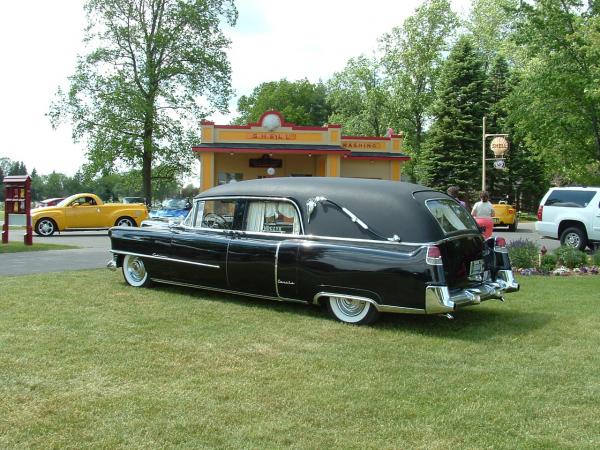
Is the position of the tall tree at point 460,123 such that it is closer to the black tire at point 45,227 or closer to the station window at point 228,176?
the station window at point 228,176

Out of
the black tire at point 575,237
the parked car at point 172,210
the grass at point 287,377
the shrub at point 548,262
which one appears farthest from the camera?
the parked car at point 172,210

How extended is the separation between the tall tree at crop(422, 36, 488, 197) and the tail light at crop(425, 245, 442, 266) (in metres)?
35.2

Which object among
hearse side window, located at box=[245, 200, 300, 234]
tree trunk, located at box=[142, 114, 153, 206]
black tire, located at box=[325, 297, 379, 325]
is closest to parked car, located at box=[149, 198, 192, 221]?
tree trunk, located at box=[142, 114, 153, 206]

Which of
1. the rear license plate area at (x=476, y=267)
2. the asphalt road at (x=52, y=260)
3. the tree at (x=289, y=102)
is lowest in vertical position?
the asphalt road at (x=52, y=260)

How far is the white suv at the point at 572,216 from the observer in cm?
1625

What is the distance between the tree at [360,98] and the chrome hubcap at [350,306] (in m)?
47.3

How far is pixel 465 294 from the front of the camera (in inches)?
263

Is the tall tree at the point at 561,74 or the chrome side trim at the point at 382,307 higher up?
the tall tree at the point at 561,74

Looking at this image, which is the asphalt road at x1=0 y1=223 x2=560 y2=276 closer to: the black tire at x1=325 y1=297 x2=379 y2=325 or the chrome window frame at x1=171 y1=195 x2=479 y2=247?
the chrome window frame at x1=171 y1=195 x2=479 y2=247

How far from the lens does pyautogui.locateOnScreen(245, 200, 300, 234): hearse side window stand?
7598 mm

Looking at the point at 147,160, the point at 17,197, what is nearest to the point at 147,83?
the point at 147,160

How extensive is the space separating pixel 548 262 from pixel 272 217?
21.5ft

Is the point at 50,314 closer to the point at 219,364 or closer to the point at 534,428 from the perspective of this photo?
the point at 219,364

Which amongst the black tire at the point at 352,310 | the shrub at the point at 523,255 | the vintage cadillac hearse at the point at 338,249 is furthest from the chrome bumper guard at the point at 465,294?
the shrub at the point at 523,255
